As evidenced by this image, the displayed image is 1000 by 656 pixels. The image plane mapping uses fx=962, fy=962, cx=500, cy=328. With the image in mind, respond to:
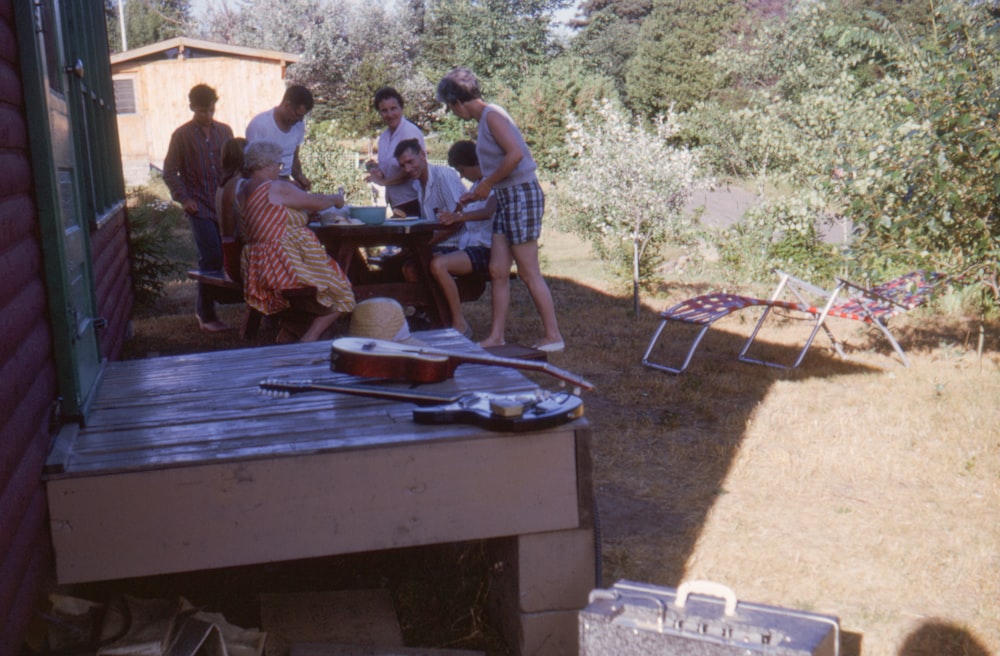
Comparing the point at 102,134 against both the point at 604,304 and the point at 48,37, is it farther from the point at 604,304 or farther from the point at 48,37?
the point at 604,304

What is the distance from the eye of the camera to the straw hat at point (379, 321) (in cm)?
328

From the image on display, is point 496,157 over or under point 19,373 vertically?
over

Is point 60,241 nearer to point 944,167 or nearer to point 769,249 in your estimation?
point 944,167

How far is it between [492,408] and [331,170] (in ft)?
37.3

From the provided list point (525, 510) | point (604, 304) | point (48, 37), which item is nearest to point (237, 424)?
point (525, 510)

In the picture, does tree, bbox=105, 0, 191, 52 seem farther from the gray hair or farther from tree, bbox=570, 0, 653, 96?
the gray hair

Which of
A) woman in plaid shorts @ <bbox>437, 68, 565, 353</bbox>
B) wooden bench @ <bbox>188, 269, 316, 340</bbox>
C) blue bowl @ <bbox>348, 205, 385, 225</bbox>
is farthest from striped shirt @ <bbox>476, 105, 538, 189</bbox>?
wooden bench @ <bbox>188, 269, 316, 340</bbox>

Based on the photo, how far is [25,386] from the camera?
2.14 metres

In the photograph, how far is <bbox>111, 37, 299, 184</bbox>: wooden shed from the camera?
2203 centimetres

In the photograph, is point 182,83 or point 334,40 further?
point 334,40

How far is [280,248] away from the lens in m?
4.98

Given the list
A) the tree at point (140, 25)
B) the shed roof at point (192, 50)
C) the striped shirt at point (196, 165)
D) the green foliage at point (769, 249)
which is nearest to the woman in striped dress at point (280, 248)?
the striped shirt at point (196, 165)

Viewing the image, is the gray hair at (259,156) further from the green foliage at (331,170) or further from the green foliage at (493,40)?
the green foliage at (493,40)

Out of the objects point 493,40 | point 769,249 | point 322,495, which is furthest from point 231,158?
point 493,40
